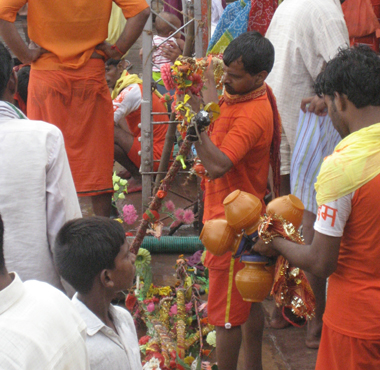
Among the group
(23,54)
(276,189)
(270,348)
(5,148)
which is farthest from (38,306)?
(23,54)

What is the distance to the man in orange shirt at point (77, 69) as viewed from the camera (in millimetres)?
3748

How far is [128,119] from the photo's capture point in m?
5.81

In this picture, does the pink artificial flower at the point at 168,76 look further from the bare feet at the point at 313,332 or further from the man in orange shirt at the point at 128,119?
the man in orange shirt at the point at 128,119

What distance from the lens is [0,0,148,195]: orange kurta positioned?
374cm

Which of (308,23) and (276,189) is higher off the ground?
(308,23)

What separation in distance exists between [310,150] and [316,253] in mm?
Result: 1312

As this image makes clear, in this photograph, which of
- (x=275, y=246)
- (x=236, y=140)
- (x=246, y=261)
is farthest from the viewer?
(x=236, y=140)

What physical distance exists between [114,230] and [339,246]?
0.76 m

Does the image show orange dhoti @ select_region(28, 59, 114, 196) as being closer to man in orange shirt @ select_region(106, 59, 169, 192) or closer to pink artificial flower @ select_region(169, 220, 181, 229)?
pink artificial flower @ select_region(169, 220, 181, 229)

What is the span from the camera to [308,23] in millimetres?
3373

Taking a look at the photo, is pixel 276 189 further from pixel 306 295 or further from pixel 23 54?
pixel 23 54

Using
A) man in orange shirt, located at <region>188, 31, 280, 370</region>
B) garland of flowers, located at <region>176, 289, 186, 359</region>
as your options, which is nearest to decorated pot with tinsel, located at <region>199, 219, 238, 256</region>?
man in orange shirt, located at <region>188, 31, 280, 370</region>

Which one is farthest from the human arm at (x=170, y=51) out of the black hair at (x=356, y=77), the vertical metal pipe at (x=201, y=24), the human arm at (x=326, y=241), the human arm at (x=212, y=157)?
the human arm at (x=326, y=241)

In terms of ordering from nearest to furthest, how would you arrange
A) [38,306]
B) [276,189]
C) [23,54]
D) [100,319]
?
[38,306], [100,319], [276,189], [23,54]
